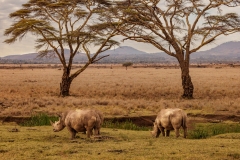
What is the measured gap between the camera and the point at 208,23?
99.3 feet

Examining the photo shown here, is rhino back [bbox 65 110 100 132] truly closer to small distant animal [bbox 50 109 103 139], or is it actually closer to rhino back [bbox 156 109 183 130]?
small distant animal [bbox 50 109 103 139]

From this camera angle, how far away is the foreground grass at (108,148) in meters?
8.32

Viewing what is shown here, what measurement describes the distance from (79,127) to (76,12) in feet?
75.2

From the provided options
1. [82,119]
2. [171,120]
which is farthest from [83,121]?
[171,120]

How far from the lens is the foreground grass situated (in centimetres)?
832

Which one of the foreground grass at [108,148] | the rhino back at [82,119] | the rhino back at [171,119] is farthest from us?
the rhino back at [171,119]

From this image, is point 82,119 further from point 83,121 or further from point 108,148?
point 108,148

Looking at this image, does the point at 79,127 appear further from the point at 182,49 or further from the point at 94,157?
the point at 182,49

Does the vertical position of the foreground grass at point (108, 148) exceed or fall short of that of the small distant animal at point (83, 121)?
it falls short

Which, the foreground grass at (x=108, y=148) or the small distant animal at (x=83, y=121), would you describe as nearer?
the foreground grass at (x=108, y=148)

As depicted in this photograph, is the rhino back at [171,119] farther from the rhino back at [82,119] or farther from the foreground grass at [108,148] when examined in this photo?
the rhino back at [82,119]

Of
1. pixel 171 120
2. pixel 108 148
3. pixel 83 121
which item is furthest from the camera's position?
pixel 171 120

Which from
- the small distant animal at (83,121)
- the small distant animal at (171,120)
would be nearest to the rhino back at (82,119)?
the small distant animal at (83,121)

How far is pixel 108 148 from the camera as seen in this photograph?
928 centimetres
